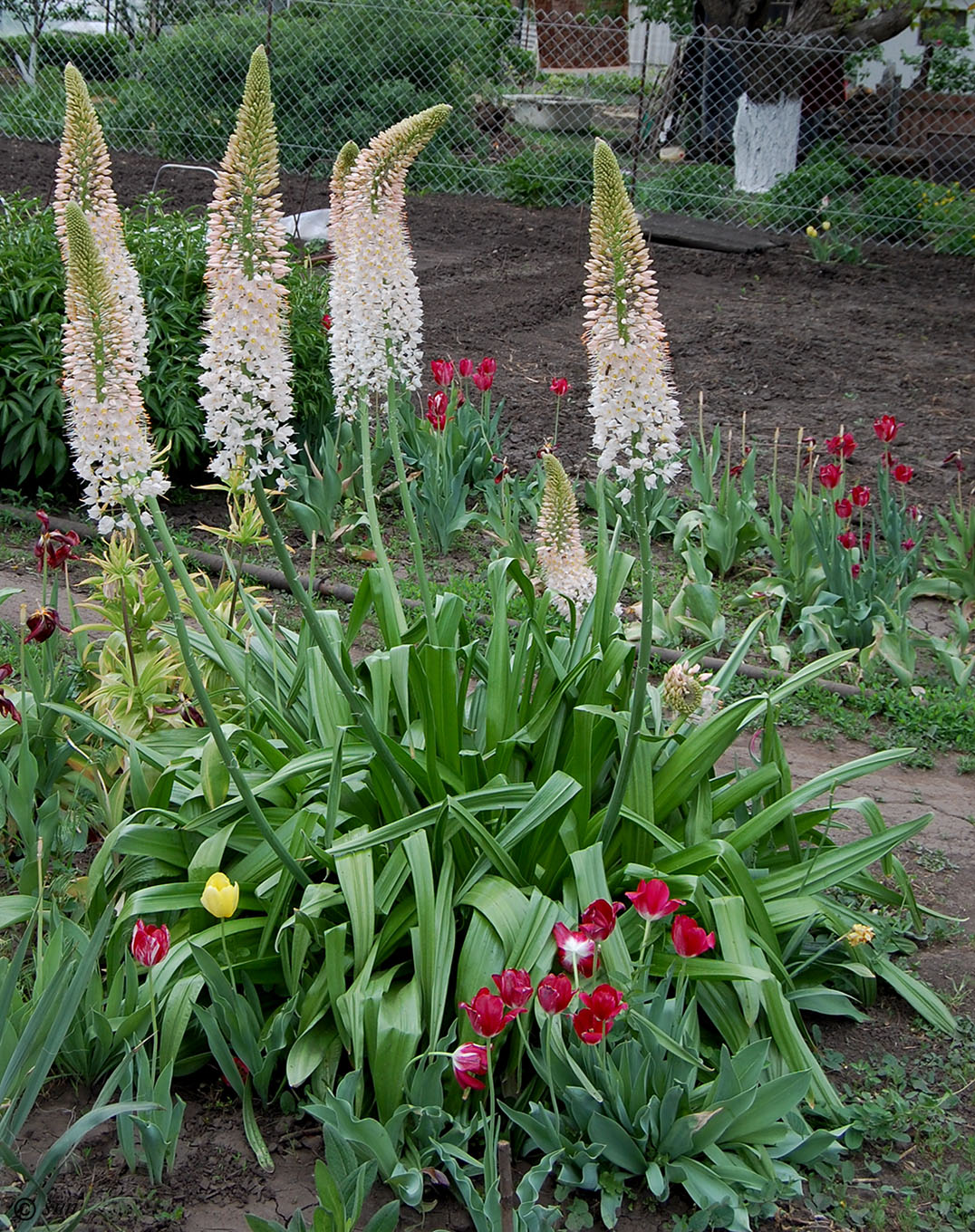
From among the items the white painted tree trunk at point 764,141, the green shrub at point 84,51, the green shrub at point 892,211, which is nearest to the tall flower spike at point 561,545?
the green shrub at point 892,211

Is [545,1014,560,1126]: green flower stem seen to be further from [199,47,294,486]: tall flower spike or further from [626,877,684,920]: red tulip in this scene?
[199,47,294,486]: tall flower spike

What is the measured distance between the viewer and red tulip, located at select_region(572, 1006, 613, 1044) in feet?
7.54

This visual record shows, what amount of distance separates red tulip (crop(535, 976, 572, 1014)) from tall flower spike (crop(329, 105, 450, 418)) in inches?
57.2

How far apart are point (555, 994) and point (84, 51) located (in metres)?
18.4

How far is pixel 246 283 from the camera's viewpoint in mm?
2297

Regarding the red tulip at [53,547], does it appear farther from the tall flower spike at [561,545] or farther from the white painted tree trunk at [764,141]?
the white painted tree trunk at [764,141]

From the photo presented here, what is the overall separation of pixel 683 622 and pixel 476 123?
13.2 m

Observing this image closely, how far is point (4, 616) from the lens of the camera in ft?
16.5

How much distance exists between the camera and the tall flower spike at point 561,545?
3.20 meters

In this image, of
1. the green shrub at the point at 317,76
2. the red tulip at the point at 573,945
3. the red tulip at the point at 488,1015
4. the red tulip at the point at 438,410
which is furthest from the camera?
the green shrub at the point at 317,76

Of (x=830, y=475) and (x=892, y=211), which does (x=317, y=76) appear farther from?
(x=830, y=475)

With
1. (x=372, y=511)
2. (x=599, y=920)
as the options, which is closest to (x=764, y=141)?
(x=372, y=511)

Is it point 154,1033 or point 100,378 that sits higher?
point 100,378

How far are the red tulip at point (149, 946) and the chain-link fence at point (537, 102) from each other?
11.3 metres
